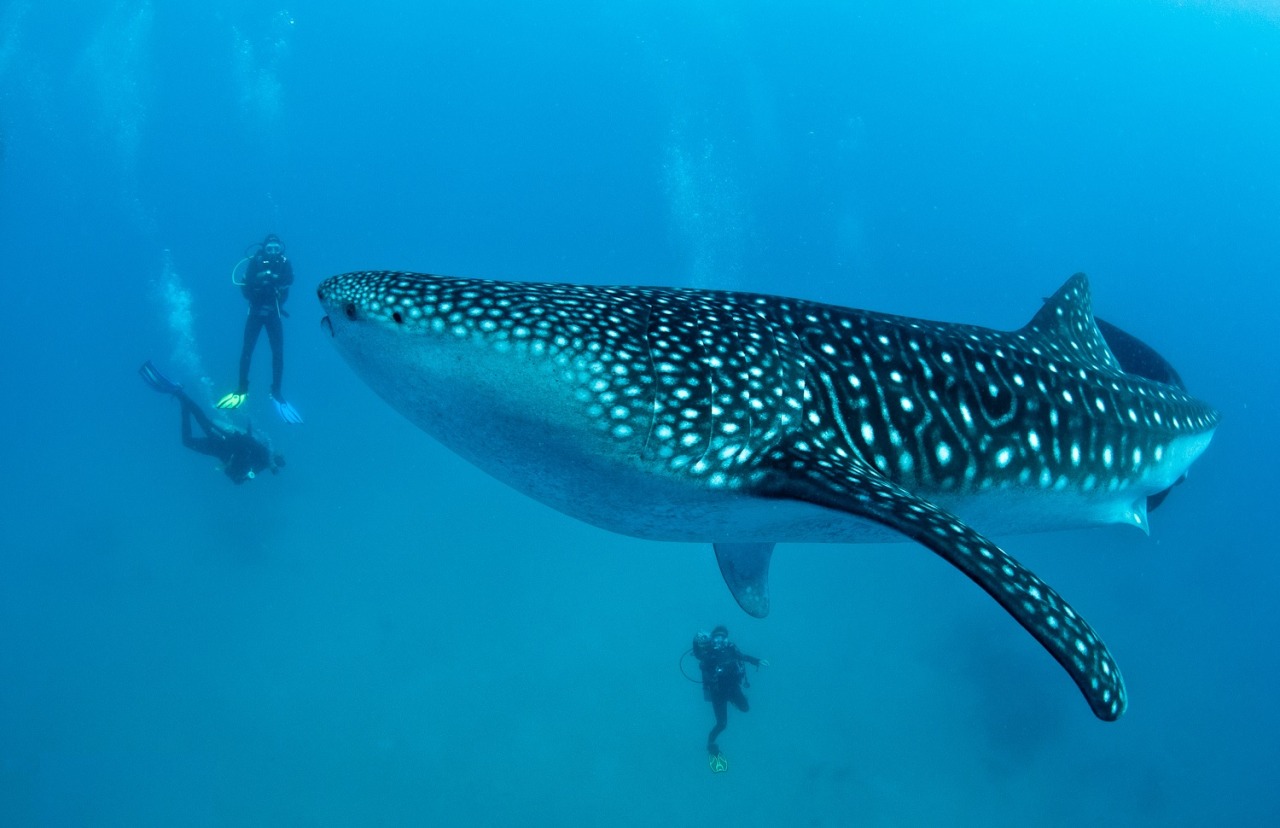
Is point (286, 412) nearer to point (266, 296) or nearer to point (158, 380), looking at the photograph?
point (266, 296)

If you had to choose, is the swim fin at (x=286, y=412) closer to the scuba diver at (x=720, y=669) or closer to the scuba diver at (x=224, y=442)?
the scuba diver at (x=224, y=442)

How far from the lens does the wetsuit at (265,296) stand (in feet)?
54.0

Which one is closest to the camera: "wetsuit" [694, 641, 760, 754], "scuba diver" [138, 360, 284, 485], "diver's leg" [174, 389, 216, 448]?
"wetsuit" [694, 641, 760, 754]

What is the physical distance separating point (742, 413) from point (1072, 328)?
4.15m

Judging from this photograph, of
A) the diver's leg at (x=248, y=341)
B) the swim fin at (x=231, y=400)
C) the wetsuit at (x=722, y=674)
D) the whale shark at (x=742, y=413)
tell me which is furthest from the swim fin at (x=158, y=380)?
the whale shark at (x=742, y=413)

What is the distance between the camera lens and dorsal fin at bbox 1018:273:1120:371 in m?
5.45

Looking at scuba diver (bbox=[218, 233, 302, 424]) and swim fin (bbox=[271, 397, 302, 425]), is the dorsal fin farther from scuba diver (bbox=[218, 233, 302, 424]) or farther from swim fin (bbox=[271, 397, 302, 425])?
swim fin (bbox=[271, 397, 302, 425])

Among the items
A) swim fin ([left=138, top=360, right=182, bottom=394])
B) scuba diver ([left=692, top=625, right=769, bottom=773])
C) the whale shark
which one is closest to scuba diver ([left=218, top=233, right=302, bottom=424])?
swim fin ([left=138, top=360, right=182, bottom=394])

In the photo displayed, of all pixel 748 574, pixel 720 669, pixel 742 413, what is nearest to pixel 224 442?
pixel 720 669

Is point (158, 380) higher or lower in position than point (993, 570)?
higher

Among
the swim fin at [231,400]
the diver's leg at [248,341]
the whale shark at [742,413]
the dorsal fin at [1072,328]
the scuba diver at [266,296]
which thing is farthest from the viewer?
the diver's leg at [248,341]

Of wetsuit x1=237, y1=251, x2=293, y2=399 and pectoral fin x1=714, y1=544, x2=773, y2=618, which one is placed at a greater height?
wetsuit x1=237, y1=251, x2=293, y2=399

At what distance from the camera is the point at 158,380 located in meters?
19.4

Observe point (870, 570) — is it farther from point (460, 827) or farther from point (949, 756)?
point (460, 827)
